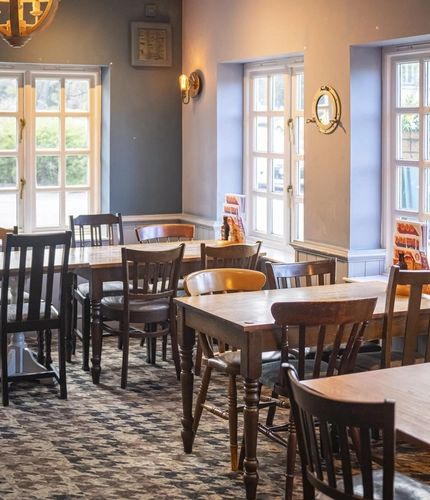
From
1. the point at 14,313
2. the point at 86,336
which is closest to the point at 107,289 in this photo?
the point at 86,336

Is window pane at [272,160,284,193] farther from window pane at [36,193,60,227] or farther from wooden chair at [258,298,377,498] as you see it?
wooden chair at [258,298,377,498]

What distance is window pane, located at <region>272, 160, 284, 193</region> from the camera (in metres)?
6.46

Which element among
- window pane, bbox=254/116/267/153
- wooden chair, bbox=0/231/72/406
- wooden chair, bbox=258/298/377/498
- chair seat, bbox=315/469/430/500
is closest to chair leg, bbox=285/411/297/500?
wooden chair, bbox=258/298/377/498

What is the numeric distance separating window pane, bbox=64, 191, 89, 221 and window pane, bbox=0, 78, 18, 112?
853mm

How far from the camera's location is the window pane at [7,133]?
688cm

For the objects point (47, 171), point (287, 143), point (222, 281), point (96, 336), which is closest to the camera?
point (222, 281)

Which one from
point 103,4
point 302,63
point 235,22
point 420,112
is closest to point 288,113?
point 302,63

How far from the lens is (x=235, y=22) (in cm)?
649

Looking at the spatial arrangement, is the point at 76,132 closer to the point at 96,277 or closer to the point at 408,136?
the point at 96,277

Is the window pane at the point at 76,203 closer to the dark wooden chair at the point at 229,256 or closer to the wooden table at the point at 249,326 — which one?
the dark wooden chair at the point at 229,256

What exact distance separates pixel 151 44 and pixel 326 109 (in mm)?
2207

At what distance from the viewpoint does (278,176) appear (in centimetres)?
651

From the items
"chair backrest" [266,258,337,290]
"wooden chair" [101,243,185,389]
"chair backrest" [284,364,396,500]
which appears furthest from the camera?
"wooden chair" [101,243,185,389]

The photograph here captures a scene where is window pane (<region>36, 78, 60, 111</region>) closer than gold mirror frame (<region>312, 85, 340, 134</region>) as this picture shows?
No
